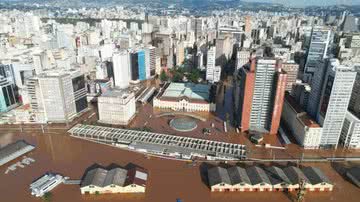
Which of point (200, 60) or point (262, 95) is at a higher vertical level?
point (262, 95)

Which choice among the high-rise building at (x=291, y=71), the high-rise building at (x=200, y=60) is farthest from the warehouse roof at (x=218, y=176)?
the high-rise building at (x=200, y=60)

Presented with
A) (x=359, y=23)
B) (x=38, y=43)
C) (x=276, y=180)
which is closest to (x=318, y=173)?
(x=276, y=180)

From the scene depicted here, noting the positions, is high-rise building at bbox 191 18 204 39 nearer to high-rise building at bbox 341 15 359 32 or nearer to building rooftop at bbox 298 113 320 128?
high-rise building at bbox 341 15 359 32

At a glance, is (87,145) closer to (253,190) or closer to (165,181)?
(165,181)

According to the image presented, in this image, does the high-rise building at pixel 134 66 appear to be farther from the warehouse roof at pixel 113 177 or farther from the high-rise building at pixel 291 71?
the warehouse roof at pixel 113 177

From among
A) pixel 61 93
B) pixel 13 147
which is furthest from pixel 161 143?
pixel 13 147

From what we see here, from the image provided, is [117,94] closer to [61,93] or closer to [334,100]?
[61,93]

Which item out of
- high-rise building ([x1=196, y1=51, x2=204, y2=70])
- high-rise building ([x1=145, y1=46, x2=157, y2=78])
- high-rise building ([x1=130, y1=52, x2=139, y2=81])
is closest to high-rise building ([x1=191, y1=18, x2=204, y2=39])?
high-rise building ([x1=196, y1=51, x2=204, y2=70])
